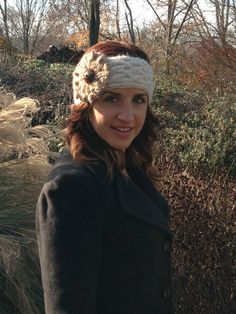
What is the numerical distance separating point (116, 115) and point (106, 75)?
0.45 ft

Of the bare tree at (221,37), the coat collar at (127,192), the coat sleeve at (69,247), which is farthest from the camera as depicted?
the bare tree at (221,37)

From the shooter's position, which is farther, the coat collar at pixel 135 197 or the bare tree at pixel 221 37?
the bare tree at pixel 221 37

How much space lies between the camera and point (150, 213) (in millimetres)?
1794

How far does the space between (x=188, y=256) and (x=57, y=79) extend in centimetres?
743

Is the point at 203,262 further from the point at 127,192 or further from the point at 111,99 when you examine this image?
the point at 111,99

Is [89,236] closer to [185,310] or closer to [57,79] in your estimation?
[185,310]

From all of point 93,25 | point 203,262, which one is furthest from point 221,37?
point 203,262

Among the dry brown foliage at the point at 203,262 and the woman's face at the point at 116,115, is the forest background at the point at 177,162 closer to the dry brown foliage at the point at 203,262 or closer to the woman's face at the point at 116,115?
the dry brown foliage at the point at 203,262

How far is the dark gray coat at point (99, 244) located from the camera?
151 centimetres

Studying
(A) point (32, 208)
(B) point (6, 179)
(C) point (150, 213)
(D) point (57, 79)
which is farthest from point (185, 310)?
(D) point (57, 79)

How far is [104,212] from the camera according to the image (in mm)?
1627

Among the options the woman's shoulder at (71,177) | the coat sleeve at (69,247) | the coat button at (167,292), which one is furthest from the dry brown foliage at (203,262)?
the coat sleeve at (69,247)

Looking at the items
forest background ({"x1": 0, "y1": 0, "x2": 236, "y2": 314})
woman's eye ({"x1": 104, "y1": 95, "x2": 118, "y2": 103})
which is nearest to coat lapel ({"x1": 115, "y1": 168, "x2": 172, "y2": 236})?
woman's eye ({"x1": 104, "y1": 95, "x2": 118, "y2": 103})

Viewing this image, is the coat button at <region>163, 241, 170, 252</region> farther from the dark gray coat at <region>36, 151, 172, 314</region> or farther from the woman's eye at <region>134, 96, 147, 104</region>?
the woman's eye at <region>134, 96, 147, 104</region>
